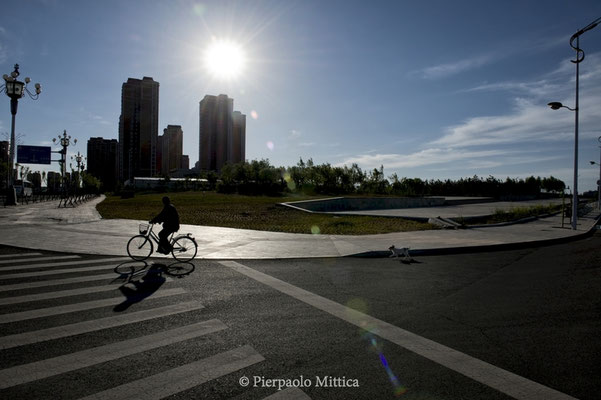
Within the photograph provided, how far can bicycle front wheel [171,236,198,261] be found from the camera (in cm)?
1022

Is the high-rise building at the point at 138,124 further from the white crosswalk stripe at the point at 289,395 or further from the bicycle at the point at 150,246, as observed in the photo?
the white crosswalk stripe at the point at 289,395

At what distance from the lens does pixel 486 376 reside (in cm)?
363

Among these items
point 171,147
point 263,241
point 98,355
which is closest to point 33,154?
point 263,241

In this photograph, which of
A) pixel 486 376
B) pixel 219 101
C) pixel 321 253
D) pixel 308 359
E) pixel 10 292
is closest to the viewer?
pixel 486 376

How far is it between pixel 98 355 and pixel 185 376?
129 cm

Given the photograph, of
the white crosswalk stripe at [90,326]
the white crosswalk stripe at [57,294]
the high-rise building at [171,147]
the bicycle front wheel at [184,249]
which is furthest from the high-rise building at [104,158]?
the white crosswalk stripe at [90,326]

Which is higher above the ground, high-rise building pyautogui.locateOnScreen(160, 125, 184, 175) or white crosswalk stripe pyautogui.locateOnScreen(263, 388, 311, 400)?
high-rise building pyautogui.locateOnScreen(160, 125, 184, 175)

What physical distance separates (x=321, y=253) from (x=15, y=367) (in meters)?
8.61

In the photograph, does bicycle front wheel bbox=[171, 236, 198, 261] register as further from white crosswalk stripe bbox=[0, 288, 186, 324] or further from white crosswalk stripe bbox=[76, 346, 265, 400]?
white crosswalk stripe bbox=[76, 346, 265, 400]

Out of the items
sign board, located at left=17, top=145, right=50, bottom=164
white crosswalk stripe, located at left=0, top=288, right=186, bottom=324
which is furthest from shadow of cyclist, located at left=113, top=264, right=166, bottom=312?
sign board, located at left=17, top=145, right=50, bottom=164

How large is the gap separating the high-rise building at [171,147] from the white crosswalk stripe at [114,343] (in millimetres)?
175591

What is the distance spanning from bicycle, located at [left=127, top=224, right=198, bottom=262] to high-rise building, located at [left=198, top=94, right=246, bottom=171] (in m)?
145

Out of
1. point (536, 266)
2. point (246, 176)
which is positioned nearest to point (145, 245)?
point (536, 266)

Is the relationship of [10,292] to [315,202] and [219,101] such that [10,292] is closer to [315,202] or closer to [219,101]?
[315,202]
